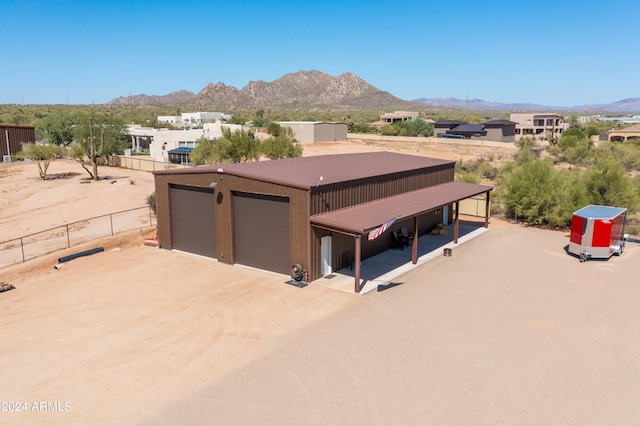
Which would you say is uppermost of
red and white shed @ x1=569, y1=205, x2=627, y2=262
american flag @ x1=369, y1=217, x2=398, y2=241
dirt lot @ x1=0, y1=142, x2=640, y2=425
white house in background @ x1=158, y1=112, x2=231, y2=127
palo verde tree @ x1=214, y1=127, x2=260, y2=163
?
white house in background @ x1=158, y1=112, x2=231, y2=127

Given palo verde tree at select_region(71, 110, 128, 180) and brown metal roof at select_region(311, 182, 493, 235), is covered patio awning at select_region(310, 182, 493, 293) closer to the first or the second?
brown metal roof at select_region(311, 182, 493, 235)

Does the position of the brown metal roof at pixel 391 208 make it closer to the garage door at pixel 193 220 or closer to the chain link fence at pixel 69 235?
the garage door at pixel 193 220

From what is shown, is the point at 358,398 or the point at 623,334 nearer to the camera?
the point at 358,398

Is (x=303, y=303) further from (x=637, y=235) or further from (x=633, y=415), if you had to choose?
(x=637, y=235)

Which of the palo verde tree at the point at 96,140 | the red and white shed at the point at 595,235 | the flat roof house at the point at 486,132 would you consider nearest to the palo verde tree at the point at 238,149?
the palo verde tree at the point at 96,140

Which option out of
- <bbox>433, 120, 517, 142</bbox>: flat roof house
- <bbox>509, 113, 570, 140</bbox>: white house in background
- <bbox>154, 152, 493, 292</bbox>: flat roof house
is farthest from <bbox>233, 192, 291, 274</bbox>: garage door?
<bbox>509, 113, 570, 140</bbox>: white house in background

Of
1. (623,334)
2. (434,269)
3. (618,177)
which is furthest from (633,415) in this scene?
(618,177)
